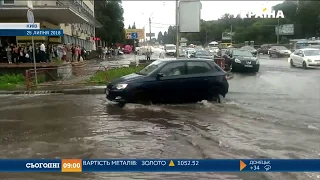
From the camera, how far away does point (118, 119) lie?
382 inches

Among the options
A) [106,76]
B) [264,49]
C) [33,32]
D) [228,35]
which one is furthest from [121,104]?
[228,35]

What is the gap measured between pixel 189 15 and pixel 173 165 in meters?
16.8

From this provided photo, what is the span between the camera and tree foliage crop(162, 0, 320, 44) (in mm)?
30984

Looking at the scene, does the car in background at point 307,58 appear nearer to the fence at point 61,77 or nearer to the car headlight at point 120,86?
the fence at point 61,77

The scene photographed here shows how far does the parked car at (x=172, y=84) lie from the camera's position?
11.2 m

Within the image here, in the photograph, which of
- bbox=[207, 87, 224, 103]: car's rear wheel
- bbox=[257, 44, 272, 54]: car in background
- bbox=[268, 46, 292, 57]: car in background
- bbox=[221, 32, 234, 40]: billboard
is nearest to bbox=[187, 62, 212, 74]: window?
bbox=[207, 87, 224, 103]: car's rear wheel

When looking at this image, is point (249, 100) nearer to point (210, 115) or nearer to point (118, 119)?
point (210, 115)

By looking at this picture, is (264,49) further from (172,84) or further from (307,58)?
(172,84)

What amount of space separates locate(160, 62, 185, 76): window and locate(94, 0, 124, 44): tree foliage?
71.6 meters

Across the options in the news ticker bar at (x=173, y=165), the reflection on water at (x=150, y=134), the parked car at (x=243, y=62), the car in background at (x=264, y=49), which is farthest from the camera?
the car in background at (x=264, y=49)

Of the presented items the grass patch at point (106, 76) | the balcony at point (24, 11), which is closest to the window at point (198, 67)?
the grass patch at point (106, 76)

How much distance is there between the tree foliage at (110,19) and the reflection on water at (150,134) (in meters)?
71.9

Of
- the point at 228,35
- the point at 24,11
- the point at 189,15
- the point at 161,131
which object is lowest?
the point at 161,131

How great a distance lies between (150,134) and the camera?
791 centimetres
